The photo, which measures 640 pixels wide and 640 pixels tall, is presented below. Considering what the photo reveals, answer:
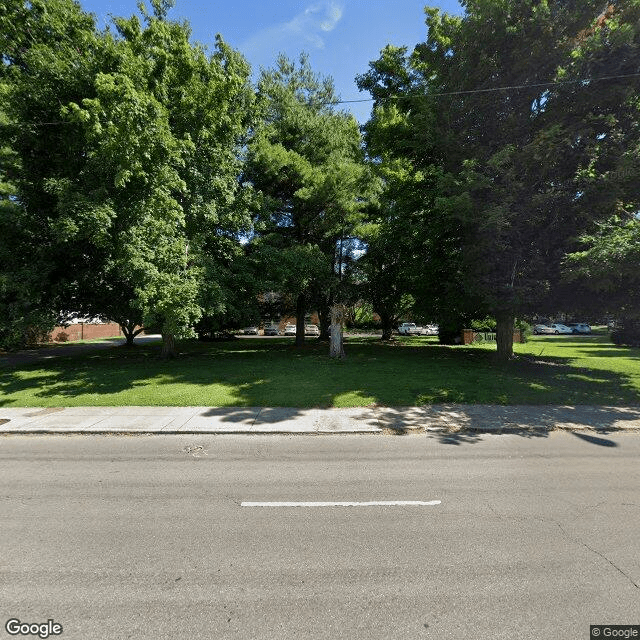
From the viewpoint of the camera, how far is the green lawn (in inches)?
371

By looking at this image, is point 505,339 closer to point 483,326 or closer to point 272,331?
point 483,326

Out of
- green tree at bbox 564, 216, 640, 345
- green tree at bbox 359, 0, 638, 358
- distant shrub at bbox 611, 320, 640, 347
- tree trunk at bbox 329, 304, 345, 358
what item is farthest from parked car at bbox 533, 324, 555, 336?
tree trunk at bbox 329, 304, 345, 358

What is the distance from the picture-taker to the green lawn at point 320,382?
942 centimetres

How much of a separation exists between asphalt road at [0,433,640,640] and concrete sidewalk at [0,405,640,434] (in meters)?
1.34

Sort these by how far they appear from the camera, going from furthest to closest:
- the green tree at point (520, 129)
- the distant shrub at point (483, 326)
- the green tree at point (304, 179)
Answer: the distant shrub at point (483, 326) < the green tree at point (304, 179) < the green tree at point (520, 129)

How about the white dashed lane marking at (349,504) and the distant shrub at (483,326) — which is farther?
the distant shrub at (483,326)

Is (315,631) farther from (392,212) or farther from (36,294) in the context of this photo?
(392,212)

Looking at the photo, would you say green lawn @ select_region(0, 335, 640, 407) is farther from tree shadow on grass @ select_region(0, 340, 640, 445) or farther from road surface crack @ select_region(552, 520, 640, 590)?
road surface crack @ select_region(552, 520, 640, 590)

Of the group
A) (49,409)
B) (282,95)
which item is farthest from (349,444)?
(282,95)

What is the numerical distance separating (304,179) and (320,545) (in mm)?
17530

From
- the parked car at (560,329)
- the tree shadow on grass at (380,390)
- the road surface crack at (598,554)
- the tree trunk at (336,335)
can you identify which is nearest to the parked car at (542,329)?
the parked car at (560,329)

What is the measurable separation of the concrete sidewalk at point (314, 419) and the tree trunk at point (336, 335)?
7487 millimetres

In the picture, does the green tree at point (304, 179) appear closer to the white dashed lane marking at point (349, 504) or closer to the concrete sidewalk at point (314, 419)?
the concrete sidewalk at point (314, 419)

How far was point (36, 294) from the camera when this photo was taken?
1233 cm
